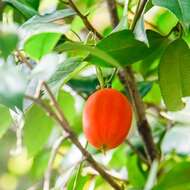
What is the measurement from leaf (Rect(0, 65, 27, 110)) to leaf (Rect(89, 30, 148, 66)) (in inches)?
7.8

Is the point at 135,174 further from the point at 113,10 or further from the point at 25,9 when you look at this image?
the point at 25,9

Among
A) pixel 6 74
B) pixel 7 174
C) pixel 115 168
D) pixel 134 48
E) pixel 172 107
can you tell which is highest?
pixel 6 74

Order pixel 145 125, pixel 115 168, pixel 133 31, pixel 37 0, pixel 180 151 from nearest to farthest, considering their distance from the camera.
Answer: pixel 133 31 → pixel 37 0 → pixel 145 125 → pixel 180 151 → pixel 115 168

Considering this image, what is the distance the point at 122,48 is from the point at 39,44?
0.11 metres

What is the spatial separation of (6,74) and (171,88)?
0.31 m

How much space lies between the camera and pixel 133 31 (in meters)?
0.61

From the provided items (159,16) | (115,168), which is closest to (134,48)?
(159,16)

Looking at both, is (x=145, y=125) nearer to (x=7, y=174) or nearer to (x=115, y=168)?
(x=115, y=168)

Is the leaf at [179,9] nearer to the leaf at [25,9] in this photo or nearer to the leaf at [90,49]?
the leaf at [90,49]

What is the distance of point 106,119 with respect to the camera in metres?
0.62

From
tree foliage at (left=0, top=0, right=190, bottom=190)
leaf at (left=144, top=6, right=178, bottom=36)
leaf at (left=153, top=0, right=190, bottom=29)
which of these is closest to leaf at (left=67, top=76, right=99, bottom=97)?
tree foliage at (left=0, top=0, right=190, bottom=190)

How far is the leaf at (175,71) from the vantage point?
2.12 feet

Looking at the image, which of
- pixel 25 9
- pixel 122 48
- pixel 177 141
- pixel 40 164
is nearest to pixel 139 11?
pixel 122 48

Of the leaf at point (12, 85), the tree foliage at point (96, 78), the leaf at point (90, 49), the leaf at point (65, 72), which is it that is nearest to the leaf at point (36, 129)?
the tree foliage at point (96, 78)
